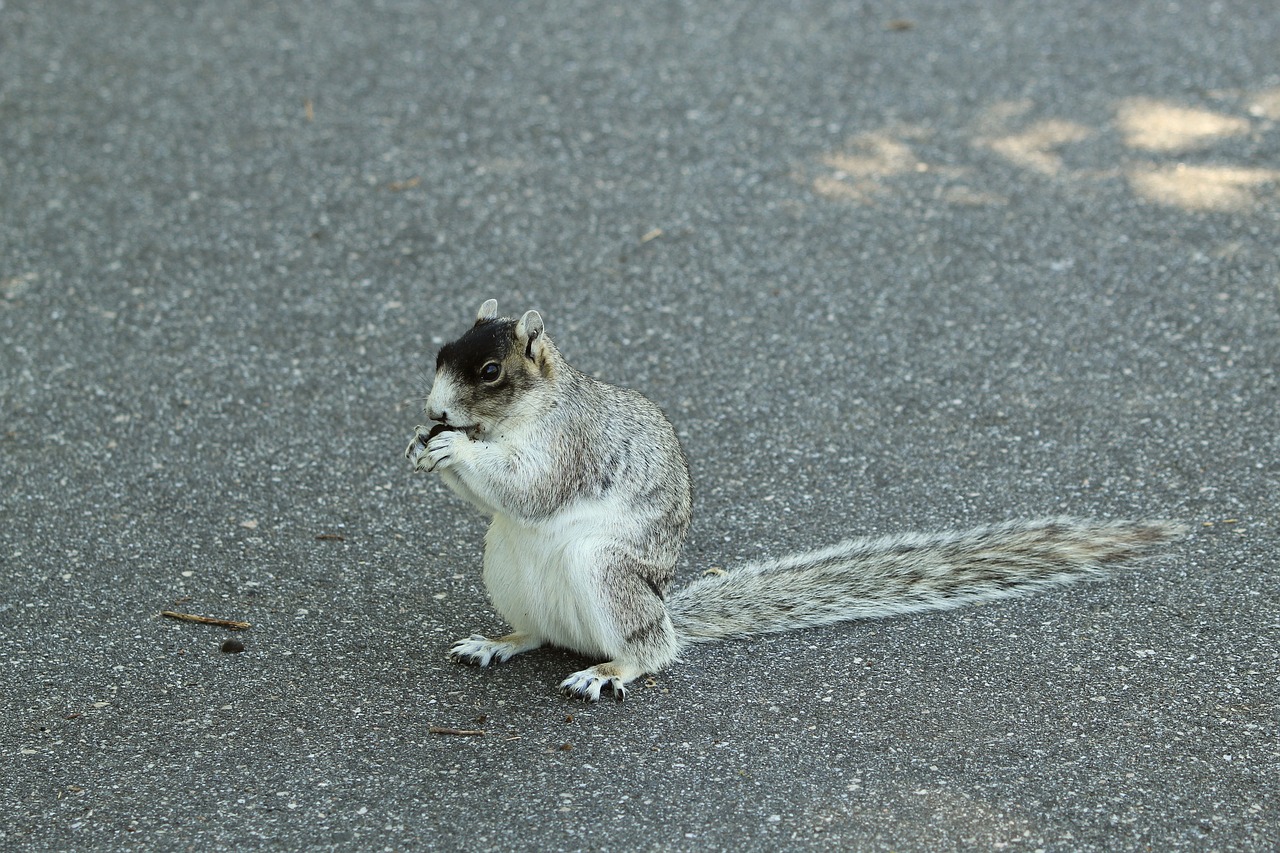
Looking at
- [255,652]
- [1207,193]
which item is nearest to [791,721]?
[255,652]

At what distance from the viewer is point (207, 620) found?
125 inches

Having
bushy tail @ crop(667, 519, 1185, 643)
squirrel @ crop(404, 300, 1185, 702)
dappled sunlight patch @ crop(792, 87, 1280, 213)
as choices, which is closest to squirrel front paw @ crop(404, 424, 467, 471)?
squirrel @ crop(404, 300, 1185, 702)

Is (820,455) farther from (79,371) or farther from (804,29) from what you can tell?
(804,29)

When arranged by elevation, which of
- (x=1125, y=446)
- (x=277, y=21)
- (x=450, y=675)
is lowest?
(x=1125, y=446)

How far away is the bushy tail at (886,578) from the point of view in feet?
10.1

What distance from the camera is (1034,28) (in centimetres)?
609

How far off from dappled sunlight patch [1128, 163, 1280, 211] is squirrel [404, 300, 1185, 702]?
2072mm

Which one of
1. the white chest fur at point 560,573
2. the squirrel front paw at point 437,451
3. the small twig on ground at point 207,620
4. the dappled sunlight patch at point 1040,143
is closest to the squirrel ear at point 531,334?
the squirrel front paw at point 437,451

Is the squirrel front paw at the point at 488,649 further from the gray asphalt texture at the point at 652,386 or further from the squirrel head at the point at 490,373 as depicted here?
the squirrel head at the point at 490,373

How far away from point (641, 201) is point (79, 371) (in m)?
2.00

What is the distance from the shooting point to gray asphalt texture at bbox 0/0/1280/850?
8.58ft

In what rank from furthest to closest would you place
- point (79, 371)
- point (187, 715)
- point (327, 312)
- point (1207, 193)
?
point (1207, 193), point (327, 312), point (79, 371), point (187, 715)

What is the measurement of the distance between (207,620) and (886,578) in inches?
59.6

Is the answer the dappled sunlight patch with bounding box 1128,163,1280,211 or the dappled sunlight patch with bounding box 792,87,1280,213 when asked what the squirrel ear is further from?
the dappled sunlight patch with bounding box 1128,163,1280,211
